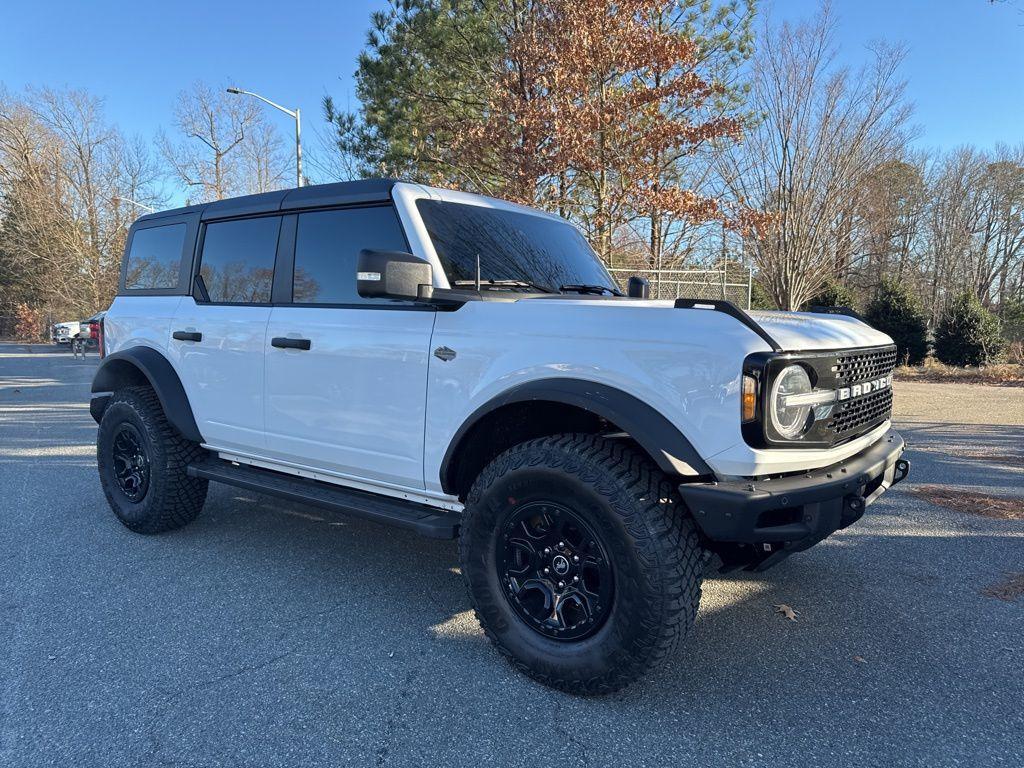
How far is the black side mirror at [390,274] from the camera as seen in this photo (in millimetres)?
2711

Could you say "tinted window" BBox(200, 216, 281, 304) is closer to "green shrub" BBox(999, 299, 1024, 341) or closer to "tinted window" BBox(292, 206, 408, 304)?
"tinted window" BBox(292, 206, 408, 304)

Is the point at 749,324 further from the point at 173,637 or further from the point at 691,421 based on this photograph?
the point at 173,637

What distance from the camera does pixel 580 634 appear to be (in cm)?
260

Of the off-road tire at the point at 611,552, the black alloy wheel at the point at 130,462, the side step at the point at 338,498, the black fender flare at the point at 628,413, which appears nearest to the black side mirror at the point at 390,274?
the black fender flare at the point at 628,413

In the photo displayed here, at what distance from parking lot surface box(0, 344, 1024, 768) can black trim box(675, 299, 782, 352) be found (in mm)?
1354

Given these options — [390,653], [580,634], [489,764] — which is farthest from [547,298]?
[489,764]

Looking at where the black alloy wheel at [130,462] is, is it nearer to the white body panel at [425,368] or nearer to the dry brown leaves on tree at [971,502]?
the white body panel at [425,368]

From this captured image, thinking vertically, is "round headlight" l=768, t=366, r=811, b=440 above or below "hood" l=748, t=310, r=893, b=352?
below

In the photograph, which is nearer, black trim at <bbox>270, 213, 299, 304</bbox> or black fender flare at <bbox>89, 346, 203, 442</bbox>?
black trim at <bbox>270, 213, 299, 304</bbox>

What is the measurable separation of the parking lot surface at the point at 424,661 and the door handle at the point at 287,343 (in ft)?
4.21

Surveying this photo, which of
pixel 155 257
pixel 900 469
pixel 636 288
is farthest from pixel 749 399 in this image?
pixel 155 257

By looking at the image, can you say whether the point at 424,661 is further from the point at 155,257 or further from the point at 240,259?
the point at 155,257

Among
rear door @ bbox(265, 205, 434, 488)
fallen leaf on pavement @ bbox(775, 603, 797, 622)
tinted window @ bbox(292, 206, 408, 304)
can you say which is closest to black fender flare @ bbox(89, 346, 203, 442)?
rear door @ bbox(265, 205, 434, 488)

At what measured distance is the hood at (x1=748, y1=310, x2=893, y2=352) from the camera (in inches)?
97.1
